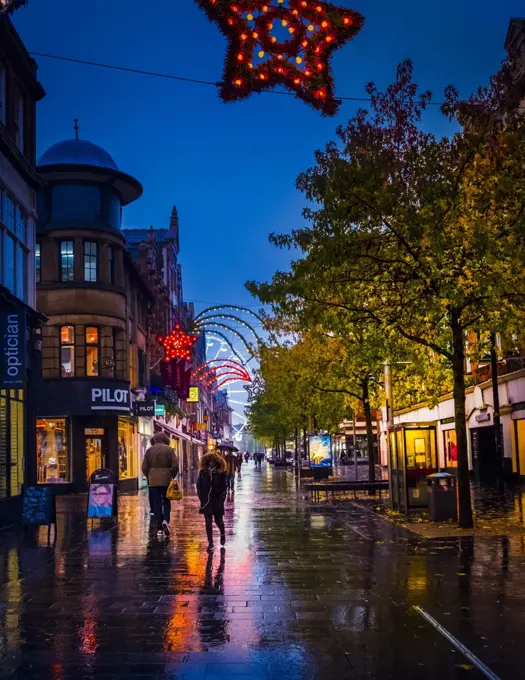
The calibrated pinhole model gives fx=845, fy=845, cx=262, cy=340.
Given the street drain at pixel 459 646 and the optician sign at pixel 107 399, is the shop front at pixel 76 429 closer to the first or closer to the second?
the optician sign at pixel 107 399

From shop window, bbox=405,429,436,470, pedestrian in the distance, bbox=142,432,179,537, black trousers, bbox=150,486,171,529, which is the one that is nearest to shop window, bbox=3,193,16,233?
pedestrian in the distance, bbox=142,432,179,537

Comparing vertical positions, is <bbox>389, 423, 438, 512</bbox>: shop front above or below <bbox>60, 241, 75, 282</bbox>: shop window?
below

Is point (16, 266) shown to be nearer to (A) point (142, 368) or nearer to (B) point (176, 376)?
(A) point (142, 368)

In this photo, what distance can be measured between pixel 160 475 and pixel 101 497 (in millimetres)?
3055

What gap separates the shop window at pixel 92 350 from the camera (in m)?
38.1

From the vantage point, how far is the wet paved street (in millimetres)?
6793

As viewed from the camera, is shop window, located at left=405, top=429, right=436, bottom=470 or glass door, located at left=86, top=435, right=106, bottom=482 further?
glass door, located at left=86, top=435, right=106, bottom=482

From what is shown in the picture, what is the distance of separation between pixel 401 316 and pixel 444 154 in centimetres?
357

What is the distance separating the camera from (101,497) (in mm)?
19859

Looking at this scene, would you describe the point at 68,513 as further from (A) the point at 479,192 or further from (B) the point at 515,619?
(B) the point at 515,619

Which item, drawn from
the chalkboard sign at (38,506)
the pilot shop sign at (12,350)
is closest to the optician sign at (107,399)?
the pilot shop sign at (12,350)

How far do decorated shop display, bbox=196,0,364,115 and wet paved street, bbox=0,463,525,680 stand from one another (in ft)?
16.7

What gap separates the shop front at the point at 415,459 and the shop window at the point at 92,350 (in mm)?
20586

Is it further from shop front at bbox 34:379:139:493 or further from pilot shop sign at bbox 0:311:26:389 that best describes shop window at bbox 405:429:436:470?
shop front at bbox 34:379:139:493
